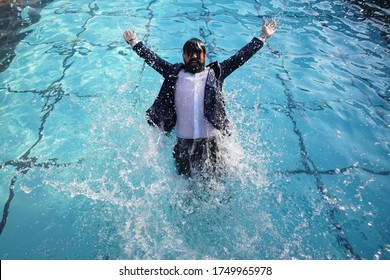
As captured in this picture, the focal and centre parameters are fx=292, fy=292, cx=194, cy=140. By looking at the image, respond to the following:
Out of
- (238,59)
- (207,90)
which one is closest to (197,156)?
(207,90)

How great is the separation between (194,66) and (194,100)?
0.96ft

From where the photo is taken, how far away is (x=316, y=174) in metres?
3.65

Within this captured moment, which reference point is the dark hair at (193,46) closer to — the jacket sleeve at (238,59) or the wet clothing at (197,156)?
the jacket sleeve at (238,59)

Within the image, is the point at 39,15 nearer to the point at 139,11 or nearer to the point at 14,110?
the point at 139,11

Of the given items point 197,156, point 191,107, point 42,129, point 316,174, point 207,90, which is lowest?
point 42,129

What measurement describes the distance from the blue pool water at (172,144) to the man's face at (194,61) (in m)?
1.22

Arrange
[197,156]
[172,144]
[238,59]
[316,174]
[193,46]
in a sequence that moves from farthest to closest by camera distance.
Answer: [172,144] < [316,174] < [197,156] < [238,59] < [193,46]

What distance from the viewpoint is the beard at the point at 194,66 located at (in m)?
2.53

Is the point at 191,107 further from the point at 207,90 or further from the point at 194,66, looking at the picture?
the point at 194,66

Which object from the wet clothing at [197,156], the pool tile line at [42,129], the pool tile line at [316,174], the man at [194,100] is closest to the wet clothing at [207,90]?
the man at [194,100]

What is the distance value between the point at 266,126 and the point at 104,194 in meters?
2.42

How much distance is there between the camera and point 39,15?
7039 millimetres

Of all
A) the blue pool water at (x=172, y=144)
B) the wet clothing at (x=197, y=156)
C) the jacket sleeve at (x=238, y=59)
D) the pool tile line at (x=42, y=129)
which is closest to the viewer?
the jacket sleeve at (x=238, y=59)

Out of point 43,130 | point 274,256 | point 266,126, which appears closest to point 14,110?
point 43,130
